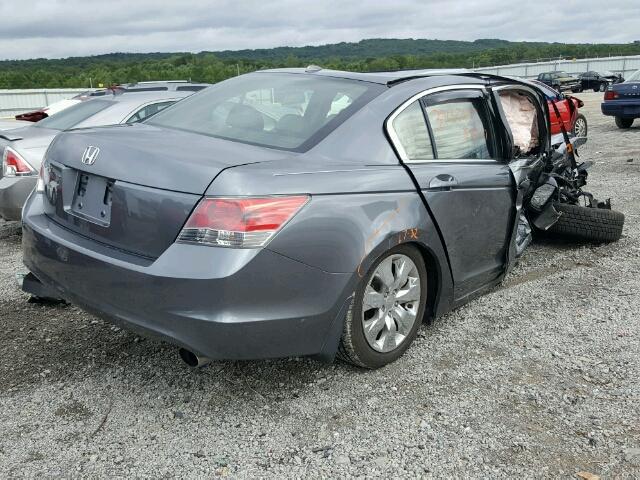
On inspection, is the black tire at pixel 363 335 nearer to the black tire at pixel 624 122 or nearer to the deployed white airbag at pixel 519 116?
the deployed white airbag at pixel 519 116

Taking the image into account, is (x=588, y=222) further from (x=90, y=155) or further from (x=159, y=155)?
(x=90, y=155)

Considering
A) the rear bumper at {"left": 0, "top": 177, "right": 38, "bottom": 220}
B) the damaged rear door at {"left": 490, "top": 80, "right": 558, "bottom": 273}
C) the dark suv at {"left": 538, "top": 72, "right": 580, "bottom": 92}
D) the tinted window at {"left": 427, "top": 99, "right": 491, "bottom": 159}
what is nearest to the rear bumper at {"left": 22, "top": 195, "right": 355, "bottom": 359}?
the tinted window at {"left": 427, "top": 99, "right": 491, "bottom": 159}

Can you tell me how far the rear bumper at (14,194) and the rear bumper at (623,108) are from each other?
532 inches

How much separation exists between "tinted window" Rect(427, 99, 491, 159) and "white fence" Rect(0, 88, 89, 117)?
23193 millimetres

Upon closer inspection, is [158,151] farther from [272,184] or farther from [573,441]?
[573,441]

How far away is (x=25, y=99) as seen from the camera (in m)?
25.5

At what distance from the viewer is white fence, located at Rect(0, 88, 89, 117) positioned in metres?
25.0

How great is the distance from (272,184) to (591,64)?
179 feet

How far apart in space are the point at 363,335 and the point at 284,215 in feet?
2.72

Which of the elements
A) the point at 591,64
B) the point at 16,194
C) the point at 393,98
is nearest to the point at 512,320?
the point at 393,98

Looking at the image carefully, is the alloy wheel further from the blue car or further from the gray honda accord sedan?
the blue car

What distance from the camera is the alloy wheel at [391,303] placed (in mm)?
3277

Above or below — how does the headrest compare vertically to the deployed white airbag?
above

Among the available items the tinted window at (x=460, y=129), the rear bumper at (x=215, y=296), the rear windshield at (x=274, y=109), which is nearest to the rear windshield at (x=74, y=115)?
the rear windshield at (x=274, y=109)
